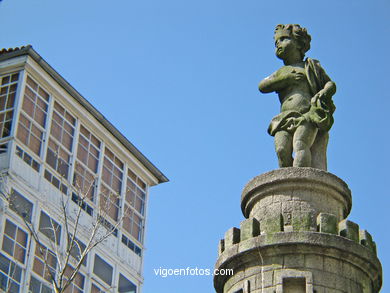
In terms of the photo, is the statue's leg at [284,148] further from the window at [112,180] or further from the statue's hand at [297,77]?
the window at [112,180]

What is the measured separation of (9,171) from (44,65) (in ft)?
19.3

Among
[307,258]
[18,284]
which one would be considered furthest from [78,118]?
[307,258]

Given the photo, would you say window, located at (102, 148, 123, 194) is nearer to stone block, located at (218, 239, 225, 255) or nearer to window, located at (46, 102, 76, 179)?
window, located at (46, 102, 76, 179)

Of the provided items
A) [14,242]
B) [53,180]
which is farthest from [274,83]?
[53,180]

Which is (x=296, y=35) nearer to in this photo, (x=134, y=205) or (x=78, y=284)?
(x=78, y=284)

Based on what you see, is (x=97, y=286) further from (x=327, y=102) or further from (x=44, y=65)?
(x=327, y=102)

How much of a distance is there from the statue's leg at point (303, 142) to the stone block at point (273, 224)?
1650mm

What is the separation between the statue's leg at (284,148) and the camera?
20.7m

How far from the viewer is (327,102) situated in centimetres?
2120

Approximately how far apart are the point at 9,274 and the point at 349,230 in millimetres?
21659

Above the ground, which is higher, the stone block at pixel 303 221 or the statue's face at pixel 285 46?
the statue's face at pixel 285 46

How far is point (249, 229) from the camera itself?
19.1 meters

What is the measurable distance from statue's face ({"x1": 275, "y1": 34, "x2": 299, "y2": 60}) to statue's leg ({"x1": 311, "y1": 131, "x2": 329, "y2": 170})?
2.16 m

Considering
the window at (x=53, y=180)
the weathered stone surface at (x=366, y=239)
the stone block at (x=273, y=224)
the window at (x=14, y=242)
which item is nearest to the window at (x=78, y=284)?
the window at (x=14, y=242)
